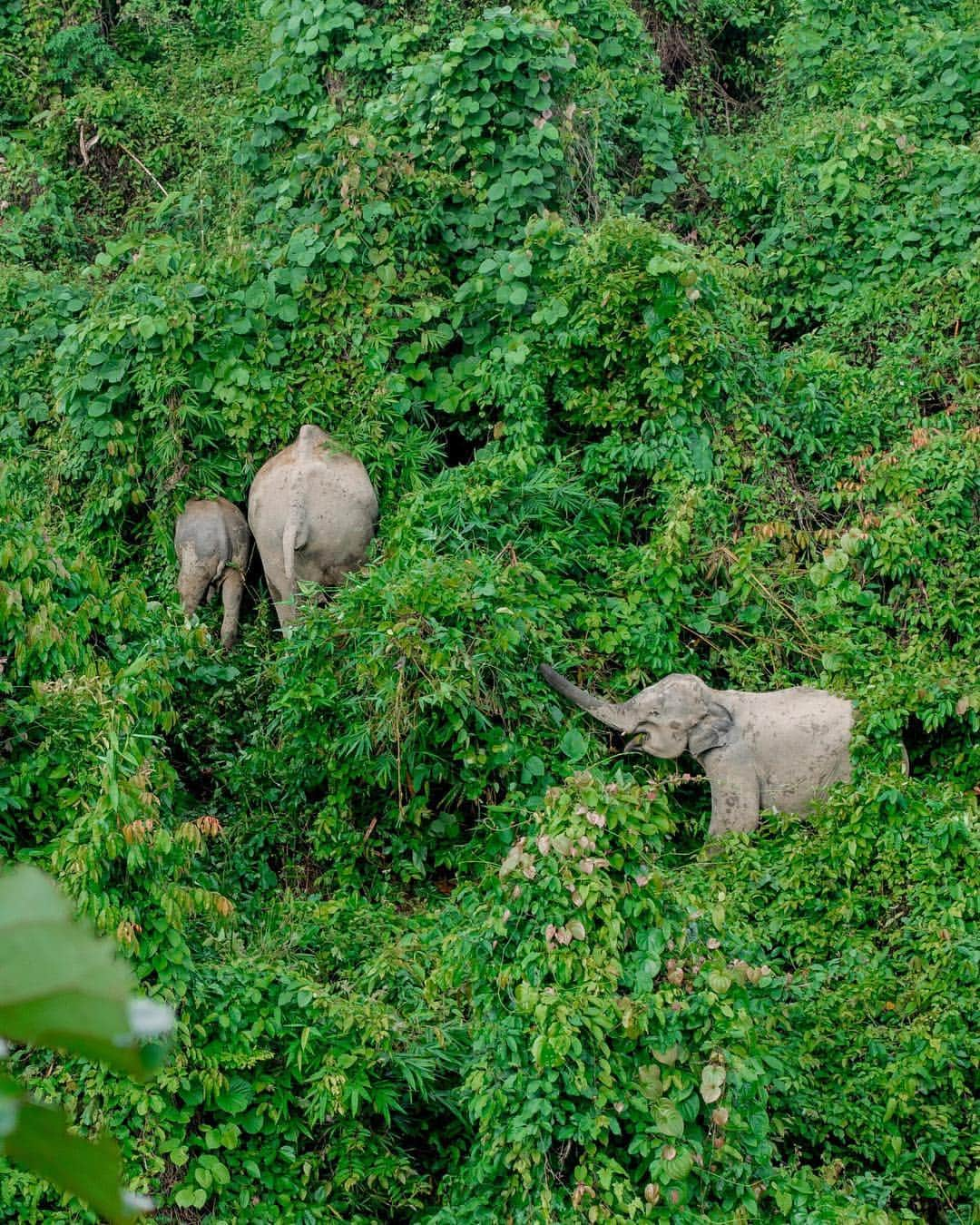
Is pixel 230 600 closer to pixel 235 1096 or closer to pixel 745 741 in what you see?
pixel 745 741

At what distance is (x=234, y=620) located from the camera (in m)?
7.41

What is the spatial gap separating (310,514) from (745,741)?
6.90 feet

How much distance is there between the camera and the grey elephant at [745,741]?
20.6 feet

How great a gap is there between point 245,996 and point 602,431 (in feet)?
11.9

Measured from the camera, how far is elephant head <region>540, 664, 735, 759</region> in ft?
20.6

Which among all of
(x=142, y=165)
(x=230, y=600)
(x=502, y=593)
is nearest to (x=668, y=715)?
(x=502, y=593)

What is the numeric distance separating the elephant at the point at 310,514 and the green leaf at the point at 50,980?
6596mm

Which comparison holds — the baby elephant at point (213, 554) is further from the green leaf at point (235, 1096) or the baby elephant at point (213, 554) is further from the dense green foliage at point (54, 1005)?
the dense green foliage at point (54, 1005)

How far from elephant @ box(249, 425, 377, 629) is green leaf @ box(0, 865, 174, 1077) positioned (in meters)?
6.60

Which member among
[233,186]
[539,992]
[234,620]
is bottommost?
[234,620]

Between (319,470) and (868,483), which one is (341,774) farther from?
(868,483)

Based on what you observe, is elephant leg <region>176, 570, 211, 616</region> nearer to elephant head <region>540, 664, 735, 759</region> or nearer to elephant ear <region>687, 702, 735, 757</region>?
elephant head <region>540, 664, 735, 759</region>

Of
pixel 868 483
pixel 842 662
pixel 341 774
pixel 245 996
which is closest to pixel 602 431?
pixel 868 483

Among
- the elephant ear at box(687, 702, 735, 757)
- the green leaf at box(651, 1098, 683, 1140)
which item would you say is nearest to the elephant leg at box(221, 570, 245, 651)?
the elephant ear at box(687, 702, 735, 757)
